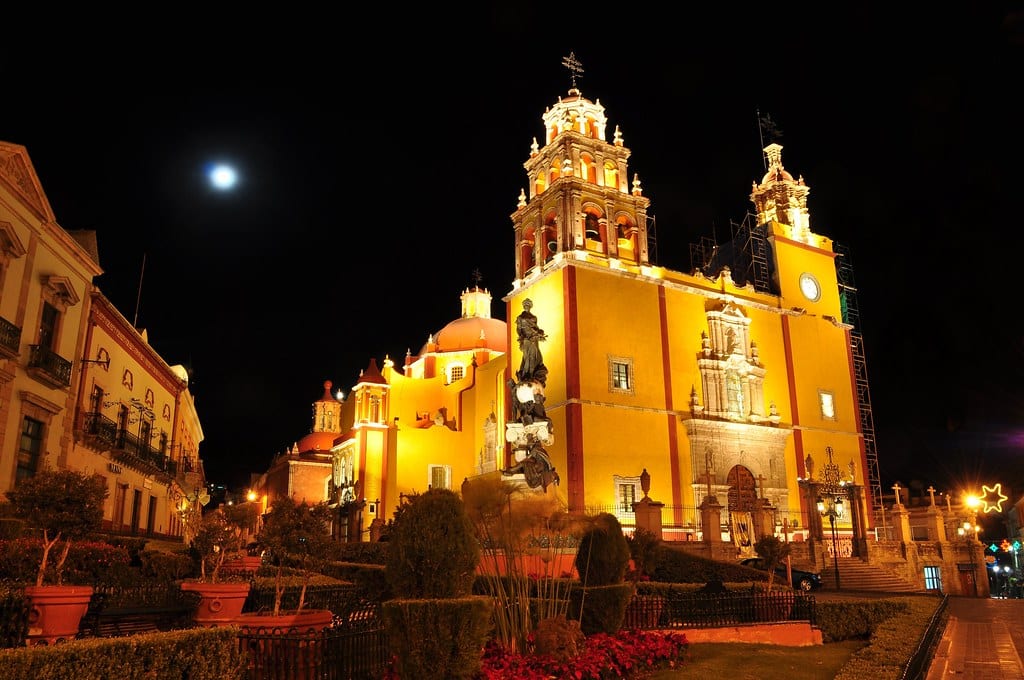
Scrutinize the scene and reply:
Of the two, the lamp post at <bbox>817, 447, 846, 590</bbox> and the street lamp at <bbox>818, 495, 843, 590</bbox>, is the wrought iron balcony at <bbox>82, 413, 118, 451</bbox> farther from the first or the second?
the lamp post at <bbox>817, 447, 846, 590</bbox>

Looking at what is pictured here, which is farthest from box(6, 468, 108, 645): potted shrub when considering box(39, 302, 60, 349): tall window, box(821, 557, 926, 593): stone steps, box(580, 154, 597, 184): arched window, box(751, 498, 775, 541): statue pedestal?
box(580, 154, 597, 184): arched window

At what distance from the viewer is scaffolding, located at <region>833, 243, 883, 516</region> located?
37.0m

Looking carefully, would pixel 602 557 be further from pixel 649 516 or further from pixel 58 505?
pixel 649 516

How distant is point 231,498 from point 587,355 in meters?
34.1

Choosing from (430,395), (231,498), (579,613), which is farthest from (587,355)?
(231,498)

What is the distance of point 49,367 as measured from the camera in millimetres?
16922

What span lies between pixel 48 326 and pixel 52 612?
1289 centimetres

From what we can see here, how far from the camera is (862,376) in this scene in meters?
38.8

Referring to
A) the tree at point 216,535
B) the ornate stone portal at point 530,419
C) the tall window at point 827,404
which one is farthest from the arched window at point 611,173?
the tree at point 216,535

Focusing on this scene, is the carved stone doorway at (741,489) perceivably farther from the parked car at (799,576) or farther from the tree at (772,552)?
the tree at (772,552)

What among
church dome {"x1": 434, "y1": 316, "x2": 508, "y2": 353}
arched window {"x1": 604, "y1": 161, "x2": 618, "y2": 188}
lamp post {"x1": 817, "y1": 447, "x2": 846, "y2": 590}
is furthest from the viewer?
church dome {"x1": 434, "y1": 316, "x2": 508, "y2": 353}

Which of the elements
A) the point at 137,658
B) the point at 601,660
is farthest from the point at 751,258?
the point at 137,658

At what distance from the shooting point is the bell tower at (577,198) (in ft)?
99.8

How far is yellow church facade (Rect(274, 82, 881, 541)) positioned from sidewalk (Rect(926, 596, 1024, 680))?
8.15m
